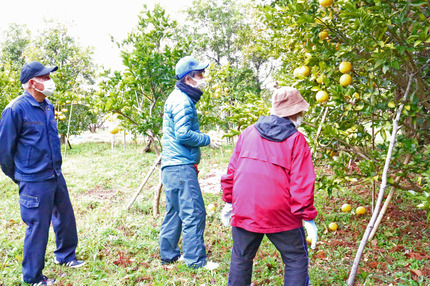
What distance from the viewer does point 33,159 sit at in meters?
3.12

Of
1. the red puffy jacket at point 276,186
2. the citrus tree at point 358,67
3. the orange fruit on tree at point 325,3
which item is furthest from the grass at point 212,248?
the orange fruit on tree at point 325,3

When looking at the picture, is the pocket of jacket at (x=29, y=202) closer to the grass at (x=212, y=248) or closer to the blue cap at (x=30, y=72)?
the grass at (x=212, y=248)

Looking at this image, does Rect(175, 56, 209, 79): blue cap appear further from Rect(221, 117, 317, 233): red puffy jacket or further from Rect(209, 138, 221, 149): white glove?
Rect(221, 117, 317, 233): red puffy jacket

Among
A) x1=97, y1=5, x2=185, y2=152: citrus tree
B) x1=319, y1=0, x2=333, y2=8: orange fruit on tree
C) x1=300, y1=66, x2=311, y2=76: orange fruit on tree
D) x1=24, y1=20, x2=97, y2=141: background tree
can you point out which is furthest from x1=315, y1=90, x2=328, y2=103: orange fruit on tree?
x1=24, y1=20, x2=97, y2=141: background tree

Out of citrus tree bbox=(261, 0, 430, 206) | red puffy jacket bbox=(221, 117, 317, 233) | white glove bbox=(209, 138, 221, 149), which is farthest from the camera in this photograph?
white glove bbox=(209, 138, 221, 149)

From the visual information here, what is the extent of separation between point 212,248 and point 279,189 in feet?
6.48

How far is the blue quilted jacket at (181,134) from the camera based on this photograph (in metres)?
3.25

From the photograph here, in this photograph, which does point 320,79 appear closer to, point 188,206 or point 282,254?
point 282,254

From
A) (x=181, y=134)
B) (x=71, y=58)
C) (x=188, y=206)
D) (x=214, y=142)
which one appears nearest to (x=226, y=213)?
(x=188, y=206)

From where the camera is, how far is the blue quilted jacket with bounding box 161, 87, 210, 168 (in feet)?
10.6

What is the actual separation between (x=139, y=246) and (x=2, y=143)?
177 centimetres

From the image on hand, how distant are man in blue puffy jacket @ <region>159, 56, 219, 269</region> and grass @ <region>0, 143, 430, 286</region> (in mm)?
223

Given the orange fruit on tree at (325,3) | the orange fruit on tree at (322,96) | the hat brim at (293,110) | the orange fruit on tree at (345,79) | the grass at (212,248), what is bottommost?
the grass at (212,248)

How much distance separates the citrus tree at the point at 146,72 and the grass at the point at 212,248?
57.5 inches
